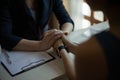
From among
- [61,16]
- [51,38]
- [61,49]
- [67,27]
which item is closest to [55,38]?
[51,38]

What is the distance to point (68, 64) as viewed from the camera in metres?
1.21

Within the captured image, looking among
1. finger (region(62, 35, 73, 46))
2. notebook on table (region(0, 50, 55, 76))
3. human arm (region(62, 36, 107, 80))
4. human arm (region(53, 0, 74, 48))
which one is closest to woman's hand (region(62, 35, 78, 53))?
finger (region(62, 35, 73, 46))

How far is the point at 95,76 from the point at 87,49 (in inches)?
3.5

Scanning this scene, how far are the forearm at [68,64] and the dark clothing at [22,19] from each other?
14.4 inches

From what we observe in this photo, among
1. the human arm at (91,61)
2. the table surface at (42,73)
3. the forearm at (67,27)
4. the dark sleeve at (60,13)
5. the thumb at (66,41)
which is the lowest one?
the table surface at (42,73)

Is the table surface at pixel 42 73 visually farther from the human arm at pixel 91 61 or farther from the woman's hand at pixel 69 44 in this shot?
the human arm at pixel 91 61

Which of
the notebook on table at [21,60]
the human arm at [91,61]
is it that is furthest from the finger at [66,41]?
the human arm at [91,61]

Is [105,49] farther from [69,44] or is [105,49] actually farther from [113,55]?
[69,44]

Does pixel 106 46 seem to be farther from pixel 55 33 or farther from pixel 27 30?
pixel 27 30

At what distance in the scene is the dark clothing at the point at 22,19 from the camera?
1562 millimetres

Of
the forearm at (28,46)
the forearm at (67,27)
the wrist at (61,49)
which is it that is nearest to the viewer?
the wrist at (61,49)

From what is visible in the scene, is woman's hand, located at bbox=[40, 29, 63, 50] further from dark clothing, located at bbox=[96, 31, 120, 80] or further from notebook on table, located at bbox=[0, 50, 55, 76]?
dark clothing, located at bbox=[96, 31, 120, 80]

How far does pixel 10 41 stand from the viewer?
4.93ft

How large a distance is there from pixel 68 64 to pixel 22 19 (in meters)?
0.63
